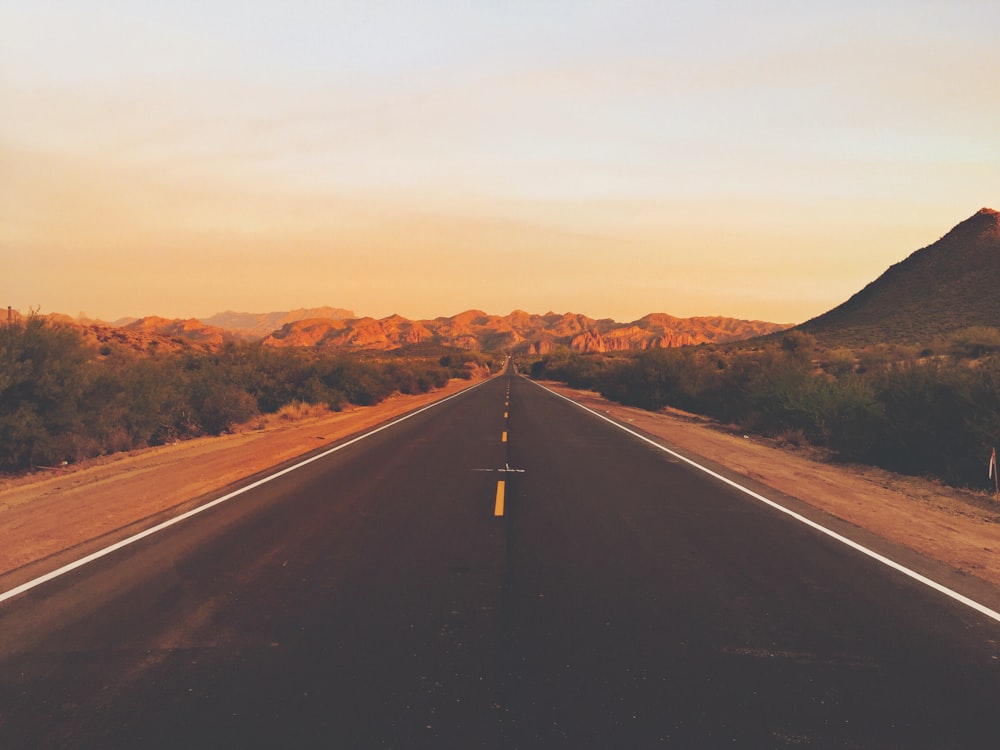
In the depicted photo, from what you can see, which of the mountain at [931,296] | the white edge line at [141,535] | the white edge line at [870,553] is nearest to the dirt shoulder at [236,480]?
the white edge line at [141,535]

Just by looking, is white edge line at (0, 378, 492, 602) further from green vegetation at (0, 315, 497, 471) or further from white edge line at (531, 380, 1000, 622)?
white edge line at (531, 380, 1000, 622)

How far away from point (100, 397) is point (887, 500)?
16905mm

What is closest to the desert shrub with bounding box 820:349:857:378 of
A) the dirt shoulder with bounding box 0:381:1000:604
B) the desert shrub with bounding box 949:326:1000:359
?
the desert shrub with bounding box 949:326:1000:359

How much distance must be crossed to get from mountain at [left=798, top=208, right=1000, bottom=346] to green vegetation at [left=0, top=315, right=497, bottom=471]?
54.9 meters

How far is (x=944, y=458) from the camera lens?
41.7 feet

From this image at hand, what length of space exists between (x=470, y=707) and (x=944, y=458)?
13.1 m

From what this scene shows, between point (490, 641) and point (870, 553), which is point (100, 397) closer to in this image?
point (490, 641)

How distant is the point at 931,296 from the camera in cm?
6500

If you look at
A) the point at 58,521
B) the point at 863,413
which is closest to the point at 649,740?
the point at 58,521

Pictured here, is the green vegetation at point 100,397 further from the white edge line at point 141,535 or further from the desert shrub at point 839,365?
the desert shrub at point 839,365

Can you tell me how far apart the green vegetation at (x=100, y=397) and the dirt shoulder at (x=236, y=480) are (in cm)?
72

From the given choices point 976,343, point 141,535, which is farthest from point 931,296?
point 141,535

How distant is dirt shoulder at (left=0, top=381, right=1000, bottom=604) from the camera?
23.9 feet

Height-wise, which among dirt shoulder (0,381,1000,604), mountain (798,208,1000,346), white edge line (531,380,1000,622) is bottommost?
dirt shoulder (0,381,1000,604)
